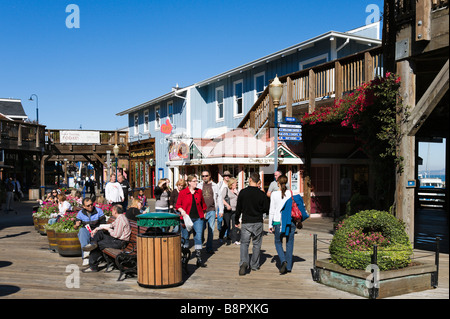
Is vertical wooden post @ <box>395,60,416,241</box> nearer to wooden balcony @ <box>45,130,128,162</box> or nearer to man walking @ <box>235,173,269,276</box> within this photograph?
man walking @ <box>235,173,269,276</box>

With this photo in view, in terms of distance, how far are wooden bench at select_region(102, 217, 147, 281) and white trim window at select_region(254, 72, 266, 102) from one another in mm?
13277

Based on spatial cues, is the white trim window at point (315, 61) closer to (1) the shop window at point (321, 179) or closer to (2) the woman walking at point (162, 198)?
(1) the shop window at point (321, 179)

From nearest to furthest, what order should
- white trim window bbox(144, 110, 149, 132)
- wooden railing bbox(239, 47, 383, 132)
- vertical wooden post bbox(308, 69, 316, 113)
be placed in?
1. wooden railing bbox(239, 47, 383, 132)
2. vertical wooden post bbox(308, 69, 316, 113)
3. white trim window bbox(144, 110, 149, 132)

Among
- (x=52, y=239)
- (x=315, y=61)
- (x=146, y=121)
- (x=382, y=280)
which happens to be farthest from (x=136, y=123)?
(x=382, y=280)

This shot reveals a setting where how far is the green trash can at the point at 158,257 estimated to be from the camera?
670 centimetres

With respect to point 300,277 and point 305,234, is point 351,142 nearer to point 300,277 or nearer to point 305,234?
point 305,234

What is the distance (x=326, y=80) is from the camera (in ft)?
42.7

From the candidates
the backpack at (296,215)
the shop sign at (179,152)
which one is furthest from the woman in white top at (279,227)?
the shop sign at (179,152)

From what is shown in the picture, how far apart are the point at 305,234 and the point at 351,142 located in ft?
19.8

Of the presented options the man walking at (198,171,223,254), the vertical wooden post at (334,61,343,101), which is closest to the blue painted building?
the vertical wooden post at (334,61,343,101)

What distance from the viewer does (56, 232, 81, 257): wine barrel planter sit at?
9.38m

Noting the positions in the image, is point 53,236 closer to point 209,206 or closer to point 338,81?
point 209,206

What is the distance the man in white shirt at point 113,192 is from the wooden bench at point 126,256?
473cm
